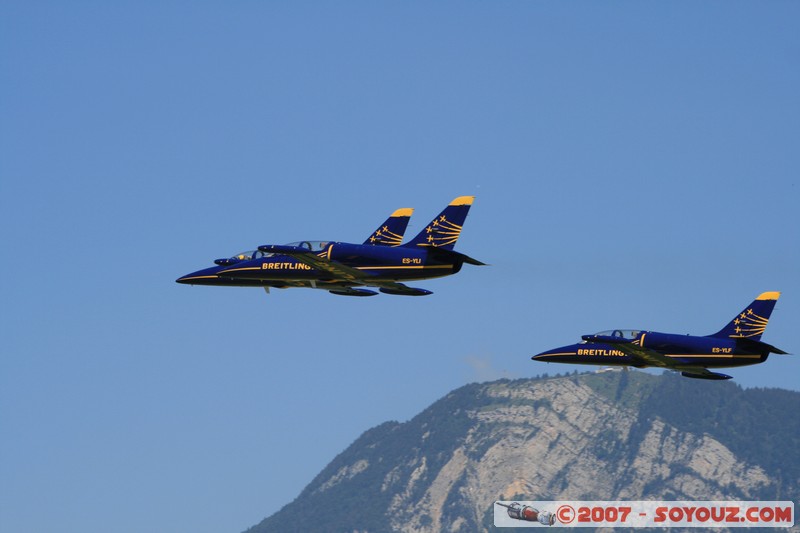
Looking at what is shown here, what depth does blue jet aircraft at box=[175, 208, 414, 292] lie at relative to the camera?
113125 millimetres

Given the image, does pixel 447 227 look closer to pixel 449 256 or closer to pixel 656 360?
pixel 449 256

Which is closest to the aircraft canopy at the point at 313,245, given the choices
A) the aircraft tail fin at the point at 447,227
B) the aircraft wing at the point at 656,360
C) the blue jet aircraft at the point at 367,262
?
the blue jet aircraft at the point at 367,262

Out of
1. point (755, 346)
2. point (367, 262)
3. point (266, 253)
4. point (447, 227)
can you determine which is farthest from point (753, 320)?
point (266, 253)

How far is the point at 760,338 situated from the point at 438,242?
92.3 ft

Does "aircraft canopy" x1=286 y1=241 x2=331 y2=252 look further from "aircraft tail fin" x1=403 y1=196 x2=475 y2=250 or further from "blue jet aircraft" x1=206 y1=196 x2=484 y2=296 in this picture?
"aircraft tail fin" x1=403 y1=196 x2=475 y2=250

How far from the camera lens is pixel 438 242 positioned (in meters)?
108

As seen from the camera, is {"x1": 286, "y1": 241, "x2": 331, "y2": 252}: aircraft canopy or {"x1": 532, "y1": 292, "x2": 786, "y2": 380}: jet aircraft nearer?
{"x1": 286, "y1": 241, "x2": 331, "y2": 252}: aircraft canopy

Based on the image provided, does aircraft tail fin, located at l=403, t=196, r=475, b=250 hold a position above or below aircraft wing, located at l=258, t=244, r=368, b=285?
above

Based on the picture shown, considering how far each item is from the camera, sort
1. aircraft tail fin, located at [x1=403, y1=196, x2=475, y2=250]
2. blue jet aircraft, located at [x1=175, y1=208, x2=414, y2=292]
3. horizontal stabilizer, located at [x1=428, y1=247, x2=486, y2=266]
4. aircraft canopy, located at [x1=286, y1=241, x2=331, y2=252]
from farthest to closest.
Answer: blue jet aircraft, located at [x1=175, y1=208, x2=414, y2=292]
aircraft tail fin, located at [x1=403, y1=196, x2=475, y2=250]
aircraft canopy, located at [x1=286, y1=241, x2=331, y2=252]
horizontal stabilizer, located at [x1=428, y1=247, x2=486, y2=266]

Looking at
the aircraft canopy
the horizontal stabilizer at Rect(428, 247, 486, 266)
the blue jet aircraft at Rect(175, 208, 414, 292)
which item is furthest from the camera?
the blue jet aircraft at Rect(175, 208, 414, 292)

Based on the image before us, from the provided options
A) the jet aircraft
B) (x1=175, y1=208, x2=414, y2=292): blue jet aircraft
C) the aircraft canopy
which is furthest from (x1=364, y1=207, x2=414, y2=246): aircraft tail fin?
the jet aircraft

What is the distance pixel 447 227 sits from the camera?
109 m

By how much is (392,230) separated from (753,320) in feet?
98.6

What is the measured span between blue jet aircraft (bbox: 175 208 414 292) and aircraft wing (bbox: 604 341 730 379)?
18.5 metres
